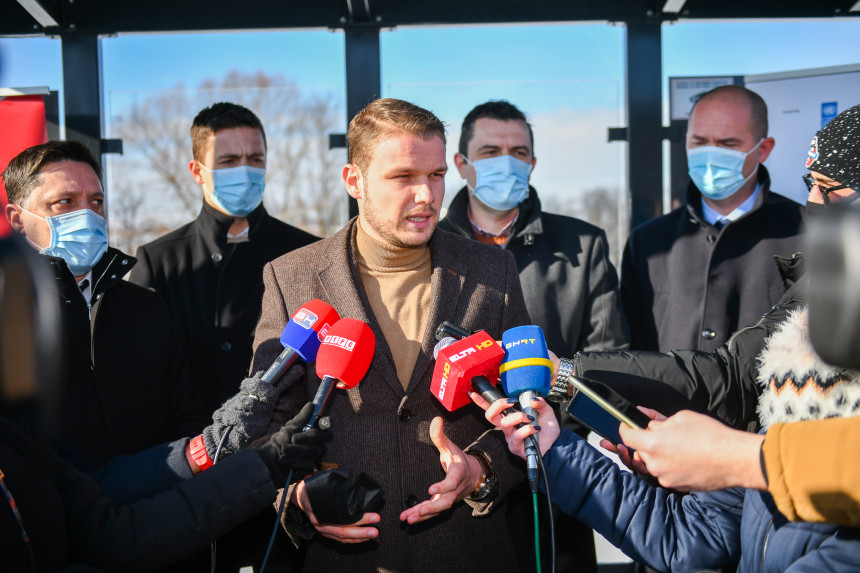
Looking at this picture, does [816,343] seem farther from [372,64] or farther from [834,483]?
[372,64]

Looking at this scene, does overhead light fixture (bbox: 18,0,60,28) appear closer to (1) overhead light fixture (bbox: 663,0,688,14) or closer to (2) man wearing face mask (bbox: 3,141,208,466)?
(2) man wearing face mask (bbox: 3,141,208,466)

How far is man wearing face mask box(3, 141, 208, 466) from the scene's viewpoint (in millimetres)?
2611

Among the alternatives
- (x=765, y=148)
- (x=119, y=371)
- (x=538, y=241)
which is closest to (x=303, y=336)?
(x=119, y=371)

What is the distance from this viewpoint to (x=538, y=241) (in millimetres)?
3455

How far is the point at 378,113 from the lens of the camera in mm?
2496

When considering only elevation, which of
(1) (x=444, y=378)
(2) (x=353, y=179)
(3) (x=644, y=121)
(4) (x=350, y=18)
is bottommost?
(1) (x=444, y=378)

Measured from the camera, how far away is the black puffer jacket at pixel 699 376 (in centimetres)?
231

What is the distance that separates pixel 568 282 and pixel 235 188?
5.59 ft

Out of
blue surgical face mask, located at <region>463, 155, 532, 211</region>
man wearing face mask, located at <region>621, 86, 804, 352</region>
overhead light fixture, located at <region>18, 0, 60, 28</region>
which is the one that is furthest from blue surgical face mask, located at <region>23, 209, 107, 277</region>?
man wearing face mask, located at <region>621, 86, 804, 352</region>

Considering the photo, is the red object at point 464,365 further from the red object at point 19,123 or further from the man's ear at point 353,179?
the red object at point 19,123

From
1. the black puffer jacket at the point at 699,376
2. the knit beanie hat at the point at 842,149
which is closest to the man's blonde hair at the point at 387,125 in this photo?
the black puffer jacket at the point at 699,376

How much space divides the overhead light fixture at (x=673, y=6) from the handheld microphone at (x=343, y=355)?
2.78m

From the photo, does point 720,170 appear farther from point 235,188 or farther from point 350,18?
point 235,188

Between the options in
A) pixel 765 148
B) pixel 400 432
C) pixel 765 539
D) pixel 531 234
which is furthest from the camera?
pixel 765 148
